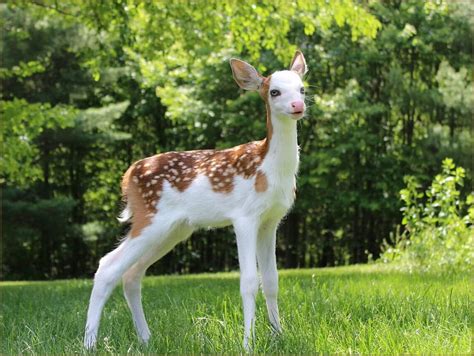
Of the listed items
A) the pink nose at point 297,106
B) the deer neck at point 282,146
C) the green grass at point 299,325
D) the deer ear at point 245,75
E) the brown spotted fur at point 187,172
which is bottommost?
the green grass at point 299,325

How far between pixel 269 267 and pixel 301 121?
40.5 feet

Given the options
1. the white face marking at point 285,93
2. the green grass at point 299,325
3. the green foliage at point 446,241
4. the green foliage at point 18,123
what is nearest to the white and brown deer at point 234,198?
the white face marking at point 285,93

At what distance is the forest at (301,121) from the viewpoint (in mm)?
16922

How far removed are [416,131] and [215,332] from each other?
1724 cm

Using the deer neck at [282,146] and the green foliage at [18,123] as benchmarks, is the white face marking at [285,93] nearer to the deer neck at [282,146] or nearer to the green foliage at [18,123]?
the deer neck at [282,146]

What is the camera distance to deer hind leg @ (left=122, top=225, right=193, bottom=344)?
178 inches

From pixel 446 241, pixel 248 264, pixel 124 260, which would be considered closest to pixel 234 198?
pixel 248 264

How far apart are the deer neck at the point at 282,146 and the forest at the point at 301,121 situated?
1111cm

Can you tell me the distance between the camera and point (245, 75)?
14.0 ft

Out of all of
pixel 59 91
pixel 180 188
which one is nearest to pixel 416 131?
pixel 59 91

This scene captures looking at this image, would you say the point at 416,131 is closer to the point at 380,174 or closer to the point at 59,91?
the point at 380,174

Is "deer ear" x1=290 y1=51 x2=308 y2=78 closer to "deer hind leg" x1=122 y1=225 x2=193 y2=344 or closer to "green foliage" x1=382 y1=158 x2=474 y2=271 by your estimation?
"deer hind leg" x1=122 y1=225 x2=193 y2=344

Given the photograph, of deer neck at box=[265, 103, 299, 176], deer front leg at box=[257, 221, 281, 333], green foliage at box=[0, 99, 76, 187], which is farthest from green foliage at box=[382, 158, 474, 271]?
green foliage at box=[0, 99, 76, 187]

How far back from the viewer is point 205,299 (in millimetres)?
5820
